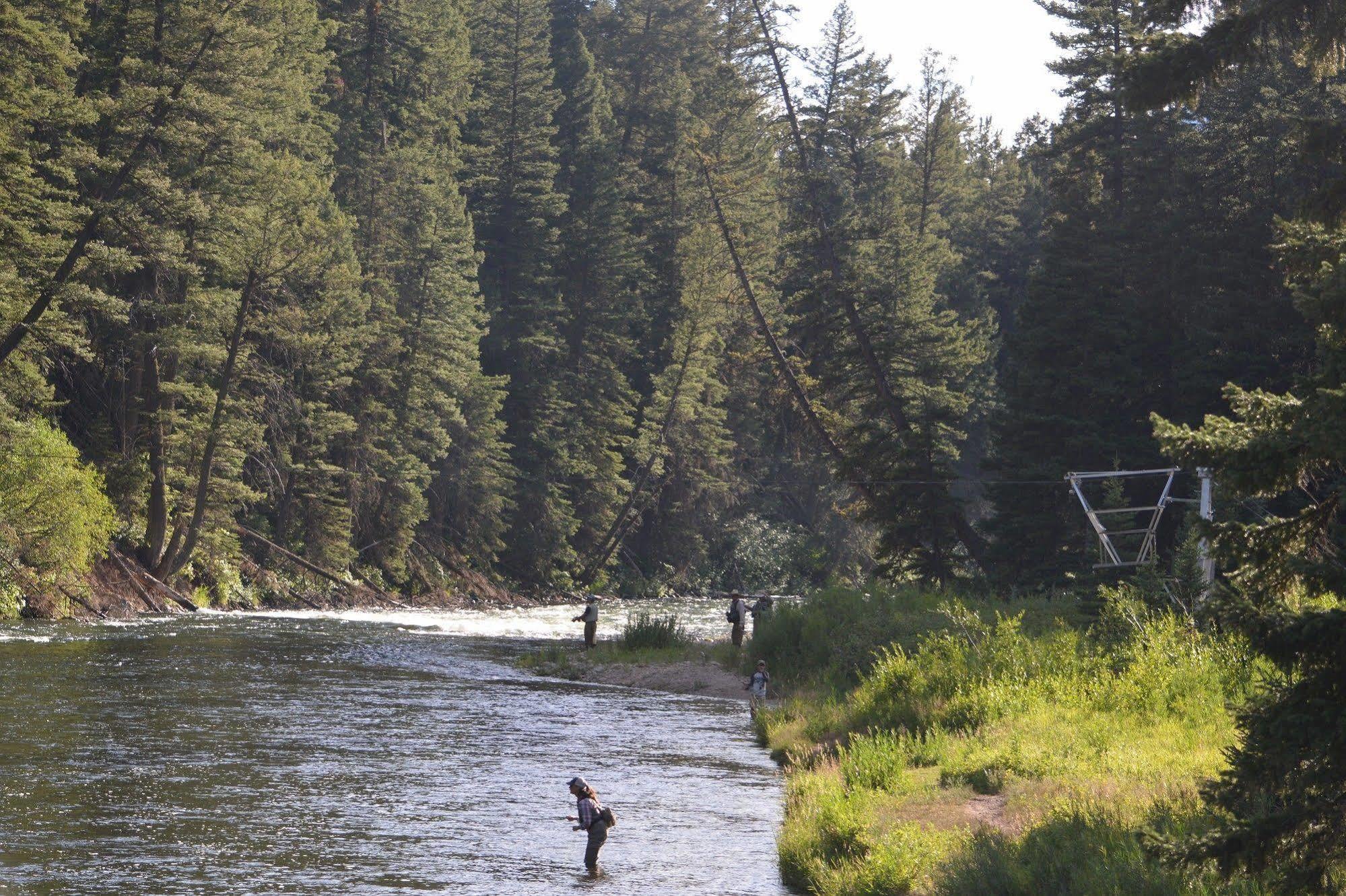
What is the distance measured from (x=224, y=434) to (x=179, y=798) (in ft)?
116

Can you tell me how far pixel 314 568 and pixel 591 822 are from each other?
43832mm

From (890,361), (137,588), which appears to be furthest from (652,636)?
(137,588)

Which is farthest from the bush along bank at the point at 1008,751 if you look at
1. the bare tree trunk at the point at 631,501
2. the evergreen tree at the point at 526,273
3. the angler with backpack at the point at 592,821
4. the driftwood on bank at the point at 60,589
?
the bare tree trunk at the point at 631,501

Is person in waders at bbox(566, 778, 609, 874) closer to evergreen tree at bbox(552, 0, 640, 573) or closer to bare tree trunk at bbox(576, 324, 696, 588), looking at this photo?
bare tree trunk at bbox(576, 324, 696, 588)

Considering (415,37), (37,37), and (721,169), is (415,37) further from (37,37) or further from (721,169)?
(37,37)

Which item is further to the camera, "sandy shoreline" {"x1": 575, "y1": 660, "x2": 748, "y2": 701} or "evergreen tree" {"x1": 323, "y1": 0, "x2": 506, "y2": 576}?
"evergreen tree" {"x1": 323, "y1": 0, "x2": 506, "y2": 576}

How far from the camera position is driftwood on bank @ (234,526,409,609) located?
5484 centimetres

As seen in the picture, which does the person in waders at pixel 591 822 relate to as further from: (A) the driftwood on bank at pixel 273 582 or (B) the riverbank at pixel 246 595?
(A) the driftwood on bank at pixel 273 582

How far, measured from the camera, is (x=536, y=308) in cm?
7919

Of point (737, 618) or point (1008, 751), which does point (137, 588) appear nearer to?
point (737, 618)

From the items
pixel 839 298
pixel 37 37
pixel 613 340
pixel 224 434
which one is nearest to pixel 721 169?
pixel 613 340

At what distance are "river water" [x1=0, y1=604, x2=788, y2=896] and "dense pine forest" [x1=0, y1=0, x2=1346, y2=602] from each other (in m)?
9.09

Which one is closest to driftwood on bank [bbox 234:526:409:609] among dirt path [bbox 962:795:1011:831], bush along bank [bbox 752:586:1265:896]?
bush along bank [bbox 752:586:1265:896]

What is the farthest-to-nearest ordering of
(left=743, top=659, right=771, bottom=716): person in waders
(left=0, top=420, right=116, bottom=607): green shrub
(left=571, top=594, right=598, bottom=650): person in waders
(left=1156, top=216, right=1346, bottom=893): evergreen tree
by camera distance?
(left=0, top=420, right=116, bottom=607): green shrub < (left=571, top=594, right=598, bottom=650): person in waders < (left=743, top=659, right=771, bottom=716): person in waders < (left=1156, top=216, right=1346, bottom=893): evergreen tree
